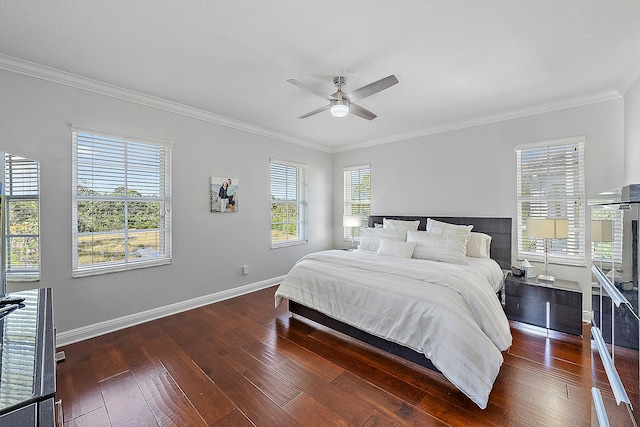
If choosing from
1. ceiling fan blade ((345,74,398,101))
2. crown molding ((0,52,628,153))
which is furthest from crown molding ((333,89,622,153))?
ceiling fan blade ((345,74,398,101))

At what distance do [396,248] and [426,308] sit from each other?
149cm

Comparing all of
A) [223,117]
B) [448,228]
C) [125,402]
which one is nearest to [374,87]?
[448,228]

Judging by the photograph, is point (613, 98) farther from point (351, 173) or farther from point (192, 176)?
point (192, 176)

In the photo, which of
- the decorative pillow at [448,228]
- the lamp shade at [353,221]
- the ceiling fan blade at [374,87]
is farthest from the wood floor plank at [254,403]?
the lamp shade at [353,221]

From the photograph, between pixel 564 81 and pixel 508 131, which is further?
pixel 508 131

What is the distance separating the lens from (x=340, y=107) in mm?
2578

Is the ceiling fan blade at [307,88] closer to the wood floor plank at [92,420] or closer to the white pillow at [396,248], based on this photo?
the white pillow at [396,248]

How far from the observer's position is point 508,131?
3732 millimetres

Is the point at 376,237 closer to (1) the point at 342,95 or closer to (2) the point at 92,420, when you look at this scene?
(1) the point at 342,95

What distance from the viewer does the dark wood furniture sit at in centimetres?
71

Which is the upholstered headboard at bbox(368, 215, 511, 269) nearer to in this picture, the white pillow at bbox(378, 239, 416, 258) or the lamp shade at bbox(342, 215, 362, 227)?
the white pillow at bbox(378, 239, 416, 258)

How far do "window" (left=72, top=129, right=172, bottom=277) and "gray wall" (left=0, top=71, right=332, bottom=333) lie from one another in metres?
0.10

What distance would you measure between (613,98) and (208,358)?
5.08 meters

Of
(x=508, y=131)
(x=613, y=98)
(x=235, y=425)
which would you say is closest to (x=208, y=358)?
(x=235, y=425)
